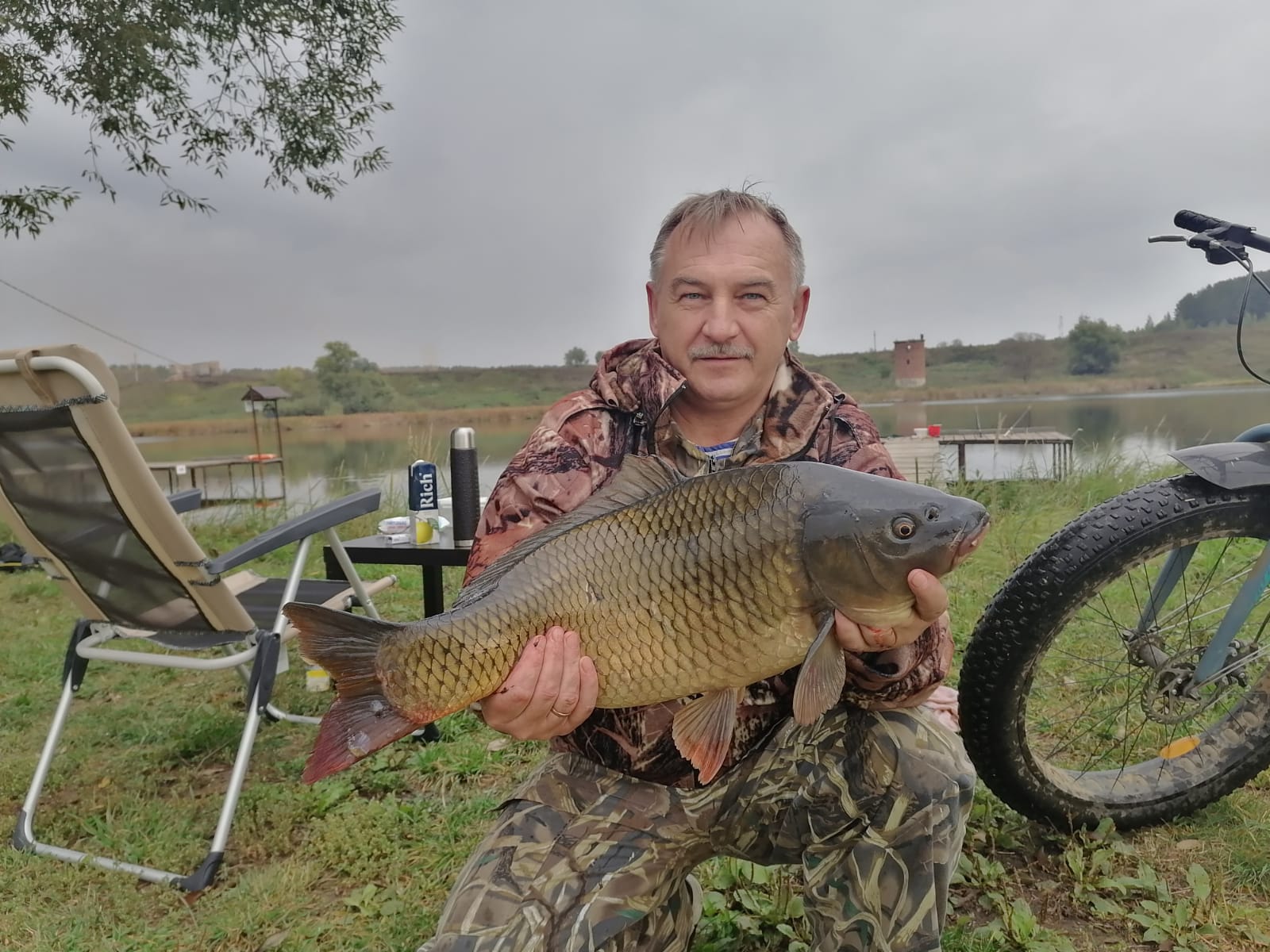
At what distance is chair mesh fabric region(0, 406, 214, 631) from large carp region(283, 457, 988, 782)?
1.50 meters

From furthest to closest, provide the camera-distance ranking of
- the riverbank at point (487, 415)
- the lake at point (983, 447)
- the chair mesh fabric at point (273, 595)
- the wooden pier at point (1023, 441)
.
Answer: the riverbank at point (487, 415)
the lake at point (983, 447)
the wooden pier at point (1023, 441)
the chair mesh fabric at point (273, 595)

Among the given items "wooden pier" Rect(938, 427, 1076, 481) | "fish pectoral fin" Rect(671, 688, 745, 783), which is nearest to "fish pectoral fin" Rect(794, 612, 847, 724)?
"fish pectoral fin" Rect(671, 688, 745, 783)

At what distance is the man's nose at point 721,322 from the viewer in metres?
1.54

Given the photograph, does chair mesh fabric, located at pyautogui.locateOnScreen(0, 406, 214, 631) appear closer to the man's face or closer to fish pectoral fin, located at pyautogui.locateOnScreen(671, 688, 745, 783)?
the man's face

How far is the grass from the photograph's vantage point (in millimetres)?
1653

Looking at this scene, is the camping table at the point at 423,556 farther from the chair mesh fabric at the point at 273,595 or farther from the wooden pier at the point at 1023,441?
the wooden pier at the point at 1023,441

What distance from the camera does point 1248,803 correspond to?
203 cm

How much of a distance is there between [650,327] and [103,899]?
188 cm

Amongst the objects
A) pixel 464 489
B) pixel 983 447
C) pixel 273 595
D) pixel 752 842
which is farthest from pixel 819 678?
pixel 983 447

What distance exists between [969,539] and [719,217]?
83 cm

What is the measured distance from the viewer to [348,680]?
1.18 metres

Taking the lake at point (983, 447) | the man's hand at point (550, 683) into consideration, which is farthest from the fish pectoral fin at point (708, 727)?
the lake at point (983, 447)

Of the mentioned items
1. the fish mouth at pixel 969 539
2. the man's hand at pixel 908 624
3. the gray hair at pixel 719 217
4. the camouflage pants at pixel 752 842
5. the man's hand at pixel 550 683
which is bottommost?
the camouflage pants at pixel 752 842

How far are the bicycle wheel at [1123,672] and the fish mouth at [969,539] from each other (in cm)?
→ 71
